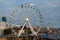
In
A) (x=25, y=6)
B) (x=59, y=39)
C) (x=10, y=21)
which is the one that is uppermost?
(x=25, y=6)

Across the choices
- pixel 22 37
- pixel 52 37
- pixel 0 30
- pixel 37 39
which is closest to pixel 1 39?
pixel 22 37

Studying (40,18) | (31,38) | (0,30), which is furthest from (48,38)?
(0,30)

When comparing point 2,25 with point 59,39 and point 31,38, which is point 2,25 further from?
point 59,39

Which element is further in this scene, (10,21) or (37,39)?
(37,39)

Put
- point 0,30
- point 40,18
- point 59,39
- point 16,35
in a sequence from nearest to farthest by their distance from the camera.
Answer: point 40,18 → point 59,39 → point 16,35 → point 0,30

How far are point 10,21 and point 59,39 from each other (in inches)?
457

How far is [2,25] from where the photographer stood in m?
85.8

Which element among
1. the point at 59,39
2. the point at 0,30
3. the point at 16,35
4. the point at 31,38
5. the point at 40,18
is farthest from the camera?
the point at 0,30

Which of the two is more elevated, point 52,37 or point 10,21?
point 10,21

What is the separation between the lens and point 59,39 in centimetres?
5047

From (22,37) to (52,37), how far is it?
296 inches

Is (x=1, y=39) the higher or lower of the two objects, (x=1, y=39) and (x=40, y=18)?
the lower

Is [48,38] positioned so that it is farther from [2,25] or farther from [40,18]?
[2,25]

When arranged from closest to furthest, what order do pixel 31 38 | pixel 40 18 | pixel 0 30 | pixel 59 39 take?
pixel 40 18, pixel 59 39, pixel 31 38, pixel 0 30
